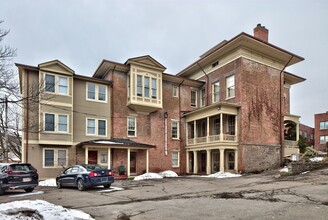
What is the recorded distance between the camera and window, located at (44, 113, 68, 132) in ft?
74.0

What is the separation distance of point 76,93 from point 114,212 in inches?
685

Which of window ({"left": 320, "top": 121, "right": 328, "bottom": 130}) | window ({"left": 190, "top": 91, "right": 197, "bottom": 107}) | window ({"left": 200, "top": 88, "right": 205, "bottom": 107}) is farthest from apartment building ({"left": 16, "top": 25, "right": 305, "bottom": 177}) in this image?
window ({"left": 320, "top": 121, "right": 328, "bottom": 130})

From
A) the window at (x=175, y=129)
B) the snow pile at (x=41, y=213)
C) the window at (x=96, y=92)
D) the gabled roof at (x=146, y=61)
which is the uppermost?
the gabled roof at (x=146, y=61)

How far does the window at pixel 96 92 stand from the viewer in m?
25.2

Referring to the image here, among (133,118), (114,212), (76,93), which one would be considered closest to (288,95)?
(133,118)

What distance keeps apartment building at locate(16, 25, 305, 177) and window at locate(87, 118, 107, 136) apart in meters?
0.09

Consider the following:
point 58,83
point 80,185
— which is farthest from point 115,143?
point 80,185

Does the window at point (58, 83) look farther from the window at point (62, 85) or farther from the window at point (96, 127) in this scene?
the window at point (96, 127)

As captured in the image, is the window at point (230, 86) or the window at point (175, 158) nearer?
the window at point (230, 86)

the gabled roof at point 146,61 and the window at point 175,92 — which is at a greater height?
the gabled roof at point 146,61

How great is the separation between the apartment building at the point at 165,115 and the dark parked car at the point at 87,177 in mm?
6269

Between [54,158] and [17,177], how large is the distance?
8.22 m

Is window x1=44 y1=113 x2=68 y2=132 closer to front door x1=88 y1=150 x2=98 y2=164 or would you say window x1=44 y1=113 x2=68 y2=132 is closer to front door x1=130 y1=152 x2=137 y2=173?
front door x1=88 y1=150 x2=98 y2=164

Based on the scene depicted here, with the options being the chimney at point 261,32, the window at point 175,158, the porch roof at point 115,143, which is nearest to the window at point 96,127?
the porch roof at point 115,143
